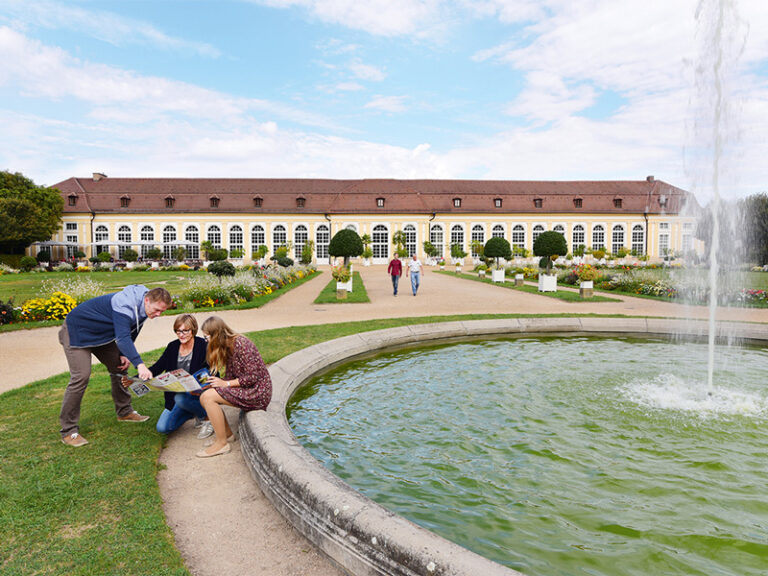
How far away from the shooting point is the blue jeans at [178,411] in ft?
14.7

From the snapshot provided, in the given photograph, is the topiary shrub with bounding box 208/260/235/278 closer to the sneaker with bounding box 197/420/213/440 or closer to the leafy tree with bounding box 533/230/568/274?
the sneaker with bounding box 197/420/213/440

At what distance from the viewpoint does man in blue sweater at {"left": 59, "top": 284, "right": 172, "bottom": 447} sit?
160 inches

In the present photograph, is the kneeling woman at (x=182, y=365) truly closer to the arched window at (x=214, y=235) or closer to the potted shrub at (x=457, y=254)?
the potted shrub at (x=457, y=254)

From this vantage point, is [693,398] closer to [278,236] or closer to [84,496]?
[84,496]

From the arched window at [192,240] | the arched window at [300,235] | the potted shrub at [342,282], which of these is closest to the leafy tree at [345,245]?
the potted shrub at [342,282]

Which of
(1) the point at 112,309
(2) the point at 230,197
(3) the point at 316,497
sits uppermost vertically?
(2) the point at 230,197

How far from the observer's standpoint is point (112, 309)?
13.5ft

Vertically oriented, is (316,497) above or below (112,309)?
below

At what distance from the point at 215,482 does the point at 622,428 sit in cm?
369

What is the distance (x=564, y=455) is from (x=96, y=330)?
406 centimetres

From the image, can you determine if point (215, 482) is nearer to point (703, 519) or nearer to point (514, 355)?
point (703, 519)

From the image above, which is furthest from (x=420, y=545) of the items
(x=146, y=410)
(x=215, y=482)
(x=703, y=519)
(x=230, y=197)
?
(x=230, y=197)

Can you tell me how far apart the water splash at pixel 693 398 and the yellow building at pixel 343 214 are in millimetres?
43480

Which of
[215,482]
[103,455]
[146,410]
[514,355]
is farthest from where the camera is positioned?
[514,355]
